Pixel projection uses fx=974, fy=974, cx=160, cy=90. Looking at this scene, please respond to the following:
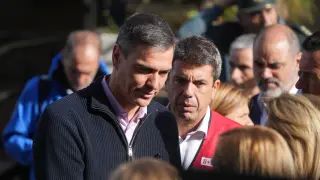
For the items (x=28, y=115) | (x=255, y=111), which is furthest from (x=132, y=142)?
(x=28, y=115)

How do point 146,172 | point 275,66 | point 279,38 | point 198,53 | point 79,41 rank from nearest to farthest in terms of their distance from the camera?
point 146,172 → point 198,53 → point 275,66 → point 279,38 → point 79,41

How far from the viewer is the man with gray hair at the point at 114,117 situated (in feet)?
13.7

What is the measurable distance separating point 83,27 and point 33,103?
19.4 feet

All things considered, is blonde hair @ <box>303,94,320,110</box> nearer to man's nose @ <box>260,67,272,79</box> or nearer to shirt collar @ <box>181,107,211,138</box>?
shirt collar @ <box>181,107,211,138</box>

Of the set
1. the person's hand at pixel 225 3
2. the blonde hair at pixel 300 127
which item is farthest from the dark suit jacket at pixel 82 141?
the person's hand at pixel 225 3

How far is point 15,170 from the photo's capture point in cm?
824

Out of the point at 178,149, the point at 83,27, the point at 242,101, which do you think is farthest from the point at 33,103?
the point at 83,27

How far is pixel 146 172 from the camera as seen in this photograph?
344cm

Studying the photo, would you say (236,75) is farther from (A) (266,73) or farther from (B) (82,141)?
(B) (82,141)

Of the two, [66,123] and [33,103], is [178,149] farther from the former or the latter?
[33,103]

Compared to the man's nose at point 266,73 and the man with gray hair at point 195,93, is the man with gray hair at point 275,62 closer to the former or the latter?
the man's nose at point 266,73

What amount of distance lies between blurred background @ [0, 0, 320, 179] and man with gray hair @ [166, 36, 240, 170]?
451 centimetres

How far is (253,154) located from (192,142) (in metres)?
1.26

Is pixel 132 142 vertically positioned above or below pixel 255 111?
above
